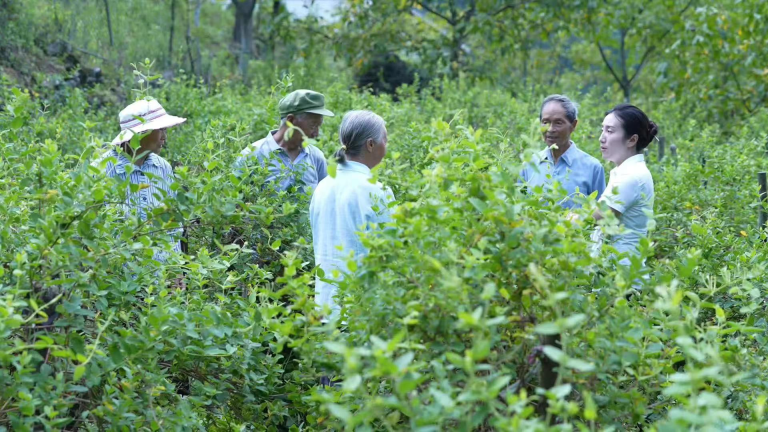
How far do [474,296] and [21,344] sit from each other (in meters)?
1.32

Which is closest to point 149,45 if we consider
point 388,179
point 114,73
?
point 114,73

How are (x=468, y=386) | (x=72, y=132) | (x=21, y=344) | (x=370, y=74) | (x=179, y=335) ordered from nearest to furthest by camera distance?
(x=468, y=386), (x=21, y=344), (x=179, y=335), (x=72, y=132), (x=370, y=74)

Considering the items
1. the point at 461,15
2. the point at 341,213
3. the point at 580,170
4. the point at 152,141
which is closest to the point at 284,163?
the point at 152,141

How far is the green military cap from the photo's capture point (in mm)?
5383

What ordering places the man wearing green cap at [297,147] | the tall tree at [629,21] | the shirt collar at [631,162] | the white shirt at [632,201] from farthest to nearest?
the tall tree at [629,21] → the man wearing green cap at [297,147] → the shirt collar at [631,162] → the white shirt at [632,201]

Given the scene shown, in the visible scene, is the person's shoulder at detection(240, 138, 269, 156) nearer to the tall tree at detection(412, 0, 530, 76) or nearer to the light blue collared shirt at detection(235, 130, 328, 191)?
the light blue collared shirt at detection(235, 130, 328, 191)

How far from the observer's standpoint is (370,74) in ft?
57.2

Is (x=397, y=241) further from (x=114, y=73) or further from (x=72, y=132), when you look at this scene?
(x=114, y=73)

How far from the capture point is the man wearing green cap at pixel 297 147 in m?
5.17

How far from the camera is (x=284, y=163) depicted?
17.3 ft

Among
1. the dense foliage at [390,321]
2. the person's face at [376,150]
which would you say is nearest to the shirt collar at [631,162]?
the dense foliage at [390,321]

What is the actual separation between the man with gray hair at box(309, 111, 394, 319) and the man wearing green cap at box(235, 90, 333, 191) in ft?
3.69

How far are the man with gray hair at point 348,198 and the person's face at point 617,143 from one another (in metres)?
1.35

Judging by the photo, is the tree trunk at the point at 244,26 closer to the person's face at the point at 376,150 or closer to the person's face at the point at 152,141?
the person's face at the point at 152,141
